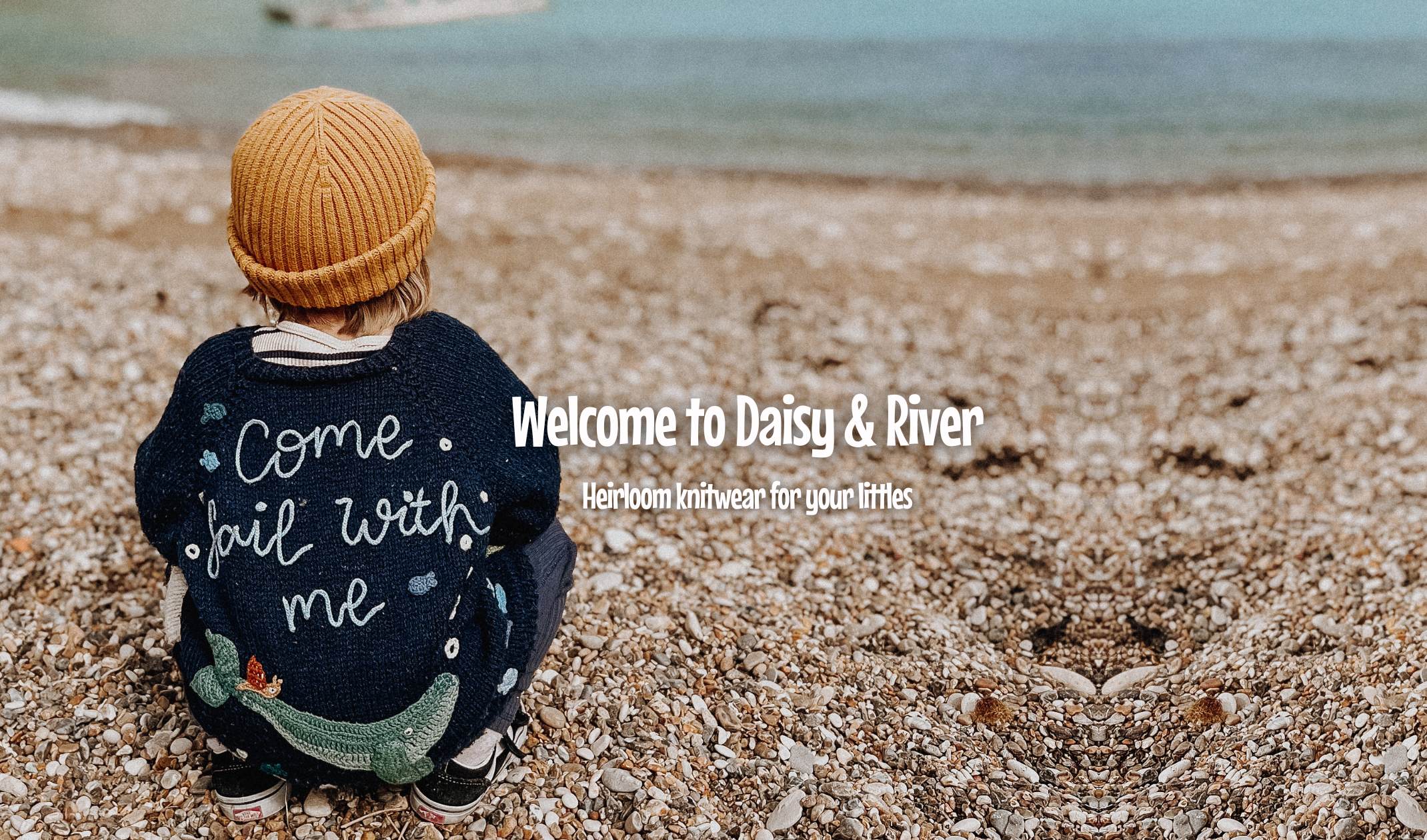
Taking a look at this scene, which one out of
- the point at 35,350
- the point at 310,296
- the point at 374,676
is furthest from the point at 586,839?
the point at 35,350

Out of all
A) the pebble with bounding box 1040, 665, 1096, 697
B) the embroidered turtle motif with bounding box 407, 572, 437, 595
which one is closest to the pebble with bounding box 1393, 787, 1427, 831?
the pebble with bounding box 1040, 665, 1096, 697

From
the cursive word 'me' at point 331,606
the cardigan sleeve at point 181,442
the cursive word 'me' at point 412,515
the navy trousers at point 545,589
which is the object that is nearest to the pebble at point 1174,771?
the navy trousers at point 545,589

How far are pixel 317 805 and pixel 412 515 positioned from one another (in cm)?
153

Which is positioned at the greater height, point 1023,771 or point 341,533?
point 341,533

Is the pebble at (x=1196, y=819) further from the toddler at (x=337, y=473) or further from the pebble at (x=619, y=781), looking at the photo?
the toddler at (x=337, y=473)

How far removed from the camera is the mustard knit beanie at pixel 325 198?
302 centimetres

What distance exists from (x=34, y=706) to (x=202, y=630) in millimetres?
1628

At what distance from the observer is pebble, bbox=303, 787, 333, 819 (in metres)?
4.02

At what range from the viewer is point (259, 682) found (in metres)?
3.27

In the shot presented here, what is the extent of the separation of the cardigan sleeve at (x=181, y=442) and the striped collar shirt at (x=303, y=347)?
0.15 meters

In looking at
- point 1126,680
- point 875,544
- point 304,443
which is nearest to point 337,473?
point 304,443

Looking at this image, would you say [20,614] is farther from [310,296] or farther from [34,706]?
[310,296]

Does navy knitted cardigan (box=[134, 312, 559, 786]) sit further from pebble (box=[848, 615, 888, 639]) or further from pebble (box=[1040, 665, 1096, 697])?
pebble (box=[1040, 665, 1096, 697])

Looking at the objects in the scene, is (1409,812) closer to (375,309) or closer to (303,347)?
(375,309)
